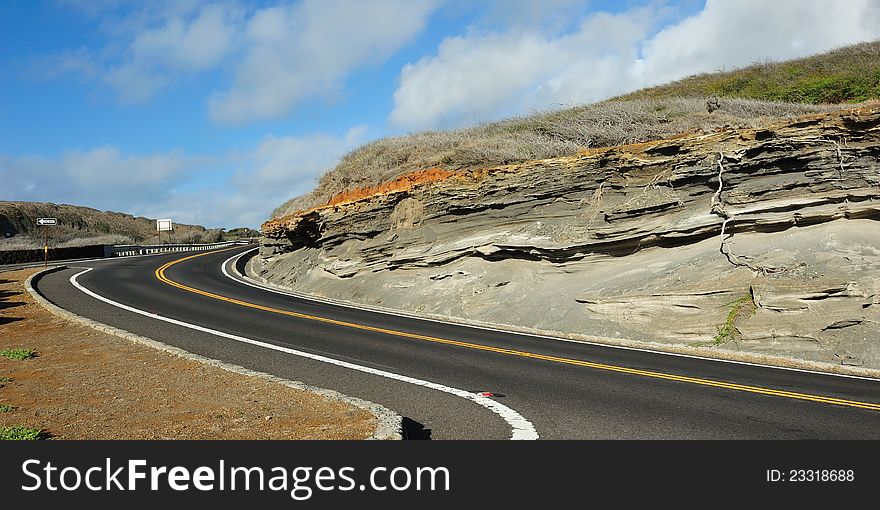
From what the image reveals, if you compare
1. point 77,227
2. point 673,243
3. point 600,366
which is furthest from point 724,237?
point 77,227

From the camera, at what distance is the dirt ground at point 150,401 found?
6.99m

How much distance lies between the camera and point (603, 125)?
31484 mm

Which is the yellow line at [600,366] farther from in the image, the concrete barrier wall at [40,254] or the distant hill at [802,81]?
the distant hill at [802,81]

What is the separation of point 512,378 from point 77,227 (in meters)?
114

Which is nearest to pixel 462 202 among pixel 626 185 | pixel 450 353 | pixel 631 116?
pixel 626 185

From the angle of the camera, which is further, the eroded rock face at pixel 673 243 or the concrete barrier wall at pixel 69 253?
the concrete barrier wall at pixel 69 253

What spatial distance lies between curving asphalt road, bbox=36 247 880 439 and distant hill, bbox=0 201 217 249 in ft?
225

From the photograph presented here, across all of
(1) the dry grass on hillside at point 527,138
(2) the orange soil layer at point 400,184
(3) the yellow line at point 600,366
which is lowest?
(3) the yellow line at point 600,366

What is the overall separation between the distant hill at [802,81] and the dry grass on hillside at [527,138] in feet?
19.8

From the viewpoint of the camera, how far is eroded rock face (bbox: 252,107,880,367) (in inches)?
566

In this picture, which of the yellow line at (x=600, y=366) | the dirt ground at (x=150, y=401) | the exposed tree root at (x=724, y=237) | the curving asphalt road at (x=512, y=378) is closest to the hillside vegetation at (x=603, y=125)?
the exposed tree root at (x=724, y=237)

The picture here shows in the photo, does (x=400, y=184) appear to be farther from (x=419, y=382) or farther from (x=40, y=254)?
(x=40, y=254)

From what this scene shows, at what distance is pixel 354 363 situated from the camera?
11.6 metres

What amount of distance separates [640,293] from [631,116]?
1783cm
